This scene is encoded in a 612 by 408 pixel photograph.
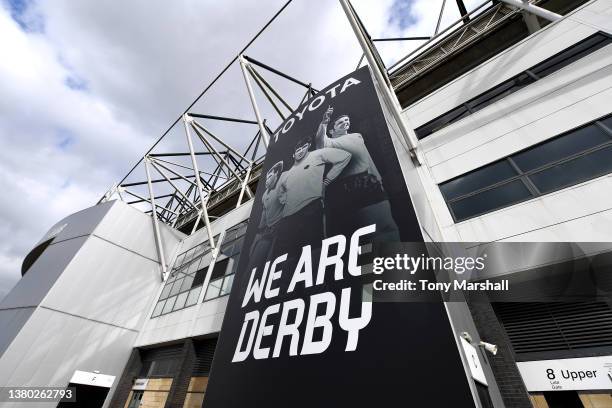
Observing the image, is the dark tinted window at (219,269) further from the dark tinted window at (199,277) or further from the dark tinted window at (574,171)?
the dark tinted window at (574,171)

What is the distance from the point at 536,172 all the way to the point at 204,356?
1371 cm

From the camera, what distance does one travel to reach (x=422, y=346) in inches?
166

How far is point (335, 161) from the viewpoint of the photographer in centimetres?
826

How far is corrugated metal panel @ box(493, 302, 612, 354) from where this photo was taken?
5.80m

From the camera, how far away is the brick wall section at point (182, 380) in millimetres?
11212

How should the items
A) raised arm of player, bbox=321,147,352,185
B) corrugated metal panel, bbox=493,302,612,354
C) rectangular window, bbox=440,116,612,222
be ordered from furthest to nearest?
raised arm of player, bbox=321,147,352,185 < rectangular window, bbox=440,116,612,222 < corrugated metal panel, bbox=493,302,612,354

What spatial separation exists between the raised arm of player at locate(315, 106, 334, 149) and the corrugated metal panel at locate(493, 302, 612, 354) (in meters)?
6.98

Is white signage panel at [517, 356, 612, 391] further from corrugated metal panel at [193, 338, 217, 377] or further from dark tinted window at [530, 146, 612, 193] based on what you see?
corrugated metal panel at [193, 338, 217, 377]

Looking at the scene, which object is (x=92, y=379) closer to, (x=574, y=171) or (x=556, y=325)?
(x=556, y=325)

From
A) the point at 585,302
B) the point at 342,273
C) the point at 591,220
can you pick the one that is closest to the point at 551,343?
the point at 585,302

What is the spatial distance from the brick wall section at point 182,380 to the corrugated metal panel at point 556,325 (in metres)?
11.8

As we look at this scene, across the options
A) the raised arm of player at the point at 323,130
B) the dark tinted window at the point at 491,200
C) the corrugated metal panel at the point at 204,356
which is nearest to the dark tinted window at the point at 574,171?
the dark tinted window at the point at 491,200

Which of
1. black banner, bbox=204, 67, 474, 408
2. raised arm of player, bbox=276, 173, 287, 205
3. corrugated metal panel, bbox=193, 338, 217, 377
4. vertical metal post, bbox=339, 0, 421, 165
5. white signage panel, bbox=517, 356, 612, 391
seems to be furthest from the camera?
corrugated metal panel, bbox=193, 338, 217, 377

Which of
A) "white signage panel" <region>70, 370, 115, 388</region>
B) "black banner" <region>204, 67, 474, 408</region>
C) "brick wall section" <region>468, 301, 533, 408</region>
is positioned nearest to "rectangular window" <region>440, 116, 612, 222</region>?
"brick wall section" <region>468, 301, 533, 408</region>
